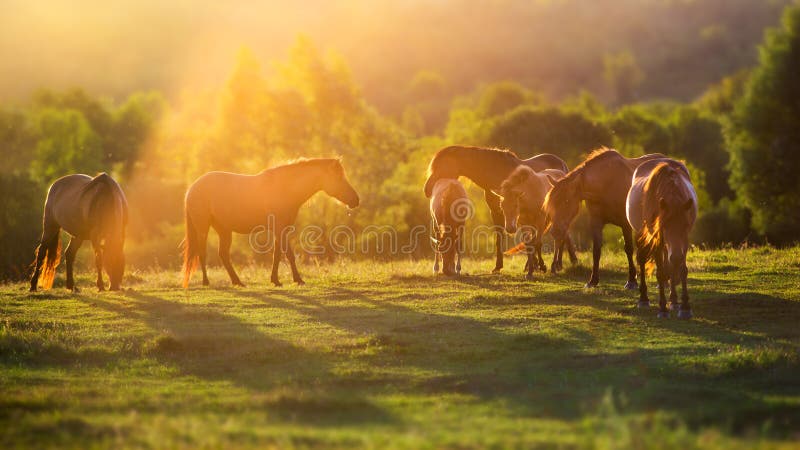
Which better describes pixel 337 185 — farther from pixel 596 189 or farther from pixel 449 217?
pixel 596 189

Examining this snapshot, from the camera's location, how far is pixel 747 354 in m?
9.65

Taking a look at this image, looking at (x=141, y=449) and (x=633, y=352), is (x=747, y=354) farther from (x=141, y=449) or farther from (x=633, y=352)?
(x=141, y=449)

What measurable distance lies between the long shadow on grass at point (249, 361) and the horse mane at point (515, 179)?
586cm

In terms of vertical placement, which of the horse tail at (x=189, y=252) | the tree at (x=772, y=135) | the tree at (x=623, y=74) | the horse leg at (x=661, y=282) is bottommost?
the horse leg at (x=661, y=282)

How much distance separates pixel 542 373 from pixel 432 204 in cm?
794

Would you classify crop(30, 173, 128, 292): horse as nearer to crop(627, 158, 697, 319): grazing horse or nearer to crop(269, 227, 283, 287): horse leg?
crop(269, 227, 283, 287): horse leg

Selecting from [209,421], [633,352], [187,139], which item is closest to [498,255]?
[633,352]

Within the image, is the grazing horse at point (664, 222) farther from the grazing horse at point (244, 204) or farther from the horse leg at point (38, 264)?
the horse leg at point (38, 264)

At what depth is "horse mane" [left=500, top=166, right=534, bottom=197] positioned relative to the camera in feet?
52.6

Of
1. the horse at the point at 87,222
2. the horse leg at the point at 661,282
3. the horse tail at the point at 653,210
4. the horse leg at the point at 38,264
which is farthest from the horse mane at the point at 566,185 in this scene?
the horse leg at the point at 38,264

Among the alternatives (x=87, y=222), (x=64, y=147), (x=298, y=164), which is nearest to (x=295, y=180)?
(x=298, y=164)

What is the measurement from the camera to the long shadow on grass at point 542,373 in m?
7.88

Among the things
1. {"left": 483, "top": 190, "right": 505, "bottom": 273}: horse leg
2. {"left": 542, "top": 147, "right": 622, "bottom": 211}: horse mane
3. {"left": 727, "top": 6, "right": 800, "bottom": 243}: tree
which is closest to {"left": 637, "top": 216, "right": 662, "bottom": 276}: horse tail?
{"left": 542, "top": 147, "right": 622, "bottom": 211}: horse mane

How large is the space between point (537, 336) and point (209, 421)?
514 centimetres
